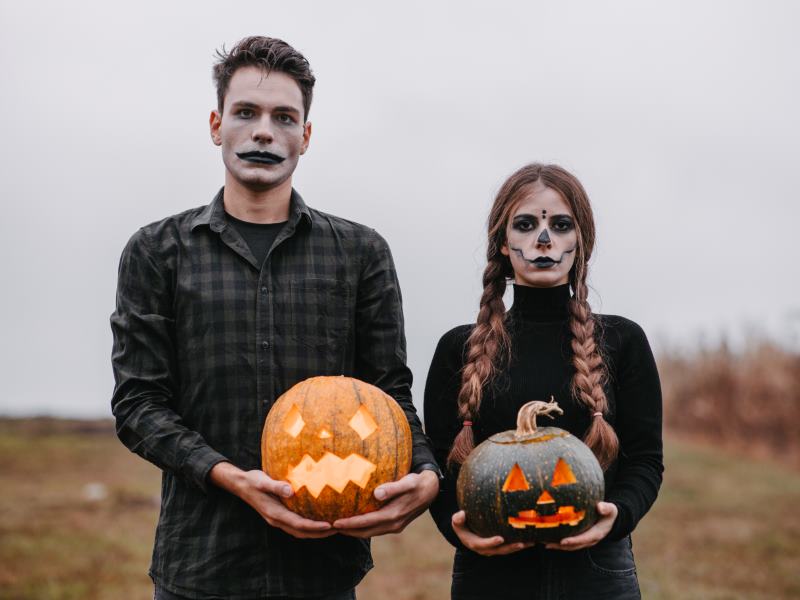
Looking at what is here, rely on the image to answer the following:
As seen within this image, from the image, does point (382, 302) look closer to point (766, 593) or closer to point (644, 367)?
point (644, 367)

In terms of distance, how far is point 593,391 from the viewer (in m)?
4.06

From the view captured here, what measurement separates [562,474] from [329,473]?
102 cm

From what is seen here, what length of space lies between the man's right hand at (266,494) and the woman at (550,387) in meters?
0.70

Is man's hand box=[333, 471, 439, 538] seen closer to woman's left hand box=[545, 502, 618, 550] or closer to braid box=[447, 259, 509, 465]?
braid box=[447, 259, 509, 465]

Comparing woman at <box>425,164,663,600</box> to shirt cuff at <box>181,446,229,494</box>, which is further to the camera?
woman at <box>425,164,663,600</box>

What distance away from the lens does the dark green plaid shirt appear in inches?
152

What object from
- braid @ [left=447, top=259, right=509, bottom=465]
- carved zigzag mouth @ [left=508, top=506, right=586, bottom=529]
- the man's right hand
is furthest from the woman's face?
the man's right hand

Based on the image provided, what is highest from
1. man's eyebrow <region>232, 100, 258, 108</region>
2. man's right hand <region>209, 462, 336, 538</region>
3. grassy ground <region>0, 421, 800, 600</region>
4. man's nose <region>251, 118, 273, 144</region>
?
man's eyebrow <region>232, 100, 258, 108</region>

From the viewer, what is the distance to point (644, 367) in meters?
4.22

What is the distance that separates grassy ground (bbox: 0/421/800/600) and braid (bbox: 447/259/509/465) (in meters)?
6.20

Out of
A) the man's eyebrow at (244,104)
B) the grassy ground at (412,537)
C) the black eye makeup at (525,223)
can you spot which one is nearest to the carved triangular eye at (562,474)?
the black eye makeup at (525,223)

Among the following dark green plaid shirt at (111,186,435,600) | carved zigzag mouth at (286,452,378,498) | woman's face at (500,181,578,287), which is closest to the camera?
carved zigzag mouth at (286,452,378,498)

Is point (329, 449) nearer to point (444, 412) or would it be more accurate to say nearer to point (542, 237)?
point (444, 412)

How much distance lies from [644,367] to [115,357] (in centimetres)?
254
